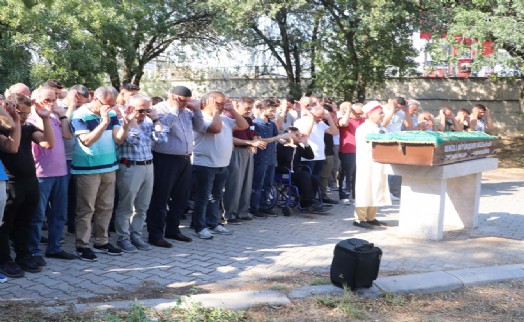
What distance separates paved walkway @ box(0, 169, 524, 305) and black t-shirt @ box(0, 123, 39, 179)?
1016mm

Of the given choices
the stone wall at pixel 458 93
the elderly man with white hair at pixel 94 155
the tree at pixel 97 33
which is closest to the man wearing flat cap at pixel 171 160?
the elderly man with white hair at pixel 94 155

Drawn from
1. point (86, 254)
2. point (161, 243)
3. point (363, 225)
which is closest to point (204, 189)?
point (161, 243)

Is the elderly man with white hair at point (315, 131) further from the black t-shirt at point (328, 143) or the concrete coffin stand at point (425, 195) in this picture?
the concrete coffin stand at point (425, 195)

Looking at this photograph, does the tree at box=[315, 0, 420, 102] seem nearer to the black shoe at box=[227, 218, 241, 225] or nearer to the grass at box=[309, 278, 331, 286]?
the black shoe at box=[227, 218, 241, 225]

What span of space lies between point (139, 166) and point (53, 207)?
3.37 feet

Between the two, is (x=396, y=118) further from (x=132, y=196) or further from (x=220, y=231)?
(x=132, y=196)

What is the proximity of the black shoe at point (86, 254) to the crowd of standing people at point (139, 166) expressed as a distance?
0.02 metres

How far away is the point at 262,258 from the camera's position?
21.2 feet

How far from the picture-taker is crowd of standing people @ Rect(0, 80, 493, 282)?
5.61 meters

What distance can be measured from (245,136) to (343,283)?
374cm

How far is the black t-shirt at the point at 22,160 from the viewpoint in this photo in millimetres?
5402

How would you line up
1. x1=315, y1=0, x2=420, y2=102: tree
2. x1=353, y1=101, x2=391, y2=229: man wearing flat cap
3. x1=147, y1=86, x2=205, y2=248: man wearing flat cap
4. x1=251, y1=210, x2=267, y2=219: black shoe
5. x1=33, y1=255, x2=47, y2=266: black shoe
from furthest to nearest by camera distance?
x1=315, y1=0, x2=420, y2=102: tree < x1=251, y1=210, x2=267, y2=219: black shoe < x1=353, y1=101, x2=391, y2=229: man wearing flat cap < x1=147, y1=86, x2=205, y2=248: man wearing flat cap < x1=33, y1=255, x2=47, y2=266: black shoe

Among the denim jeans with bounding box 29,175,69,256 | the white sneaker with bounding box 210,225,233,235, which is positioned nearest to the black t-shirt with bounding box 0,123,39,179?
the denim jeans with bounding box 29,175,69,256

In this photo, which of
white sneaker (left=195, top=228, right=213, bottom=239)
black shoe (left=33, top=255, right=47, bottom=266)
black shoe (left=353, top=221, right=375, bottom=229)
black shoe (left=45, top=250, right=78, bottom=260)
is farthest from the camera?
black shoe (left=353, top=221, right=375, bottom=229)
